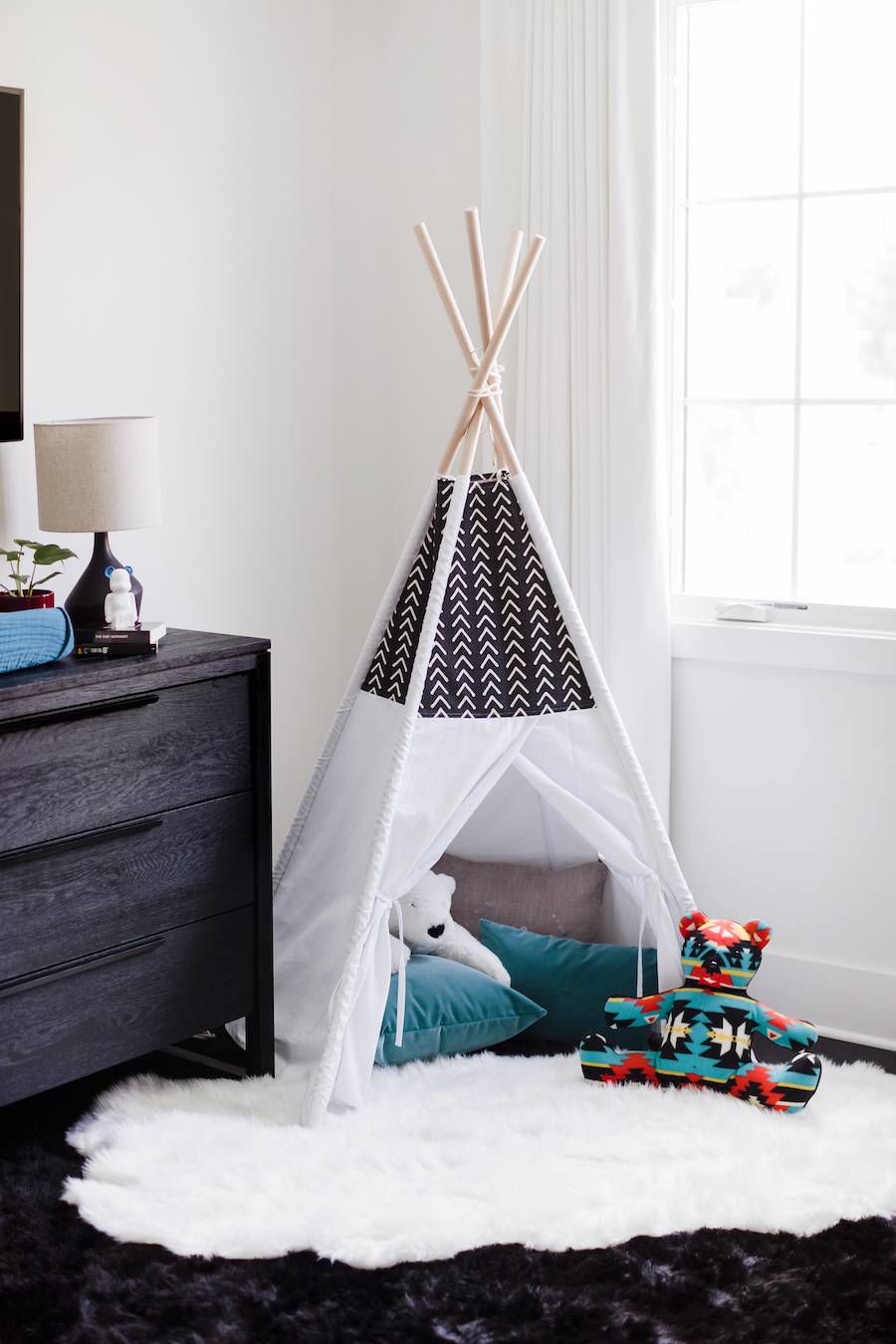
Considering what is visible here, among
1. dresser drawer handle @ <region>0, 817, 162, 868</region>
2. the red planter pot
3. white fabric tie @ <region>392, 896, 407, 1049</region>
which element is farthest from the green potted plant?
white fabric tie @ <region>392, 896, 407, 1049</region>

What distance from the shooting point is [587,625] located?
118 inches

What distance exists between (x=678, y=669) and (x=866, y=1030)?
823 millimetres

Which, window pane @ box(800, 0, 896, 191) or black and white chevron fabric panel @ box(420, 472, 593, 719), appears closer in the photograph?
black and white chevron fabric panel @ box(420, 472, 593, 719)

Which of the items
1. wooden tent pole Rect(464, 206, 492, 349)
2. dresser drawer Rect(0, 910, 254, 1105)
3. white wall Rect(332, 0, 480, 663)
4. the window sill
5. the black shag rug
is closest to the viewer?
the black shag rug

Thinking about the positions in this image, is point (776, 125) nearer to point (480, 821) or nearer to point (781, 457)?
point (781, 457)

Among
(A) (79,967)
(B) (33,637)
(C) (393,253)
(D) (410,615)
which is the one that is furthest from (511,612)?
(C) (393,253)

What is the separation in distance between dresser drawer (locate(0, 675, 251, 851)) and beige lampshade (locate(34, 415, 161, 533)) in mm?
311

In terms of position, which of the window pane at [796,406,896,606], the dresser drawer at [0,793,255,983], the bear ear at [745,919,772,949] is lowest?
the bear ear at [745,919,772,949]

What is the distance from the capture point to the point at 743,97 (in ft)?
9.32

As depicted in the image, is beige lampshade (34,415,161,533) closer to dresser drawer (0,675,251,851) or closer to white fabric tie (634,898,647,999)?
dresser drawer (0,675,251,851)

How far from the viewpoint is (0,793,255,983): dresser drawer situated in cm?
214

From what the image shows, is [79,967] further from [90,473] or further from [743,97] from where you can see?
[743,97]

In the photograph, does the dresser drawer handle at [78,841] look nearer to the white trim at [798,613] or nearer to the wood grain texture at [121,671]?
the wood grain texture at [121,671]

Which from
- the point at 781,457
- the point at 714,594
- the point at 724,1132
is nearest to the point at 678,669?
the point at 714,594
